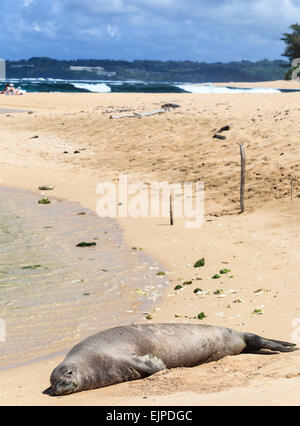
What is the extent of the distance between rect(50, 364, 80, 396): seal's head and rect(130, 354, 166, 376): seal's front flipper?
0.73 metres

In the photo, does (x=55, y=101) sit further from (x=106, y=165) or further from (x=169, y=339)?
(x=169, y=339)

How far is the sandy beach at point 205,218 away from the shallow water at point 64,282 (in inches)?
18.1

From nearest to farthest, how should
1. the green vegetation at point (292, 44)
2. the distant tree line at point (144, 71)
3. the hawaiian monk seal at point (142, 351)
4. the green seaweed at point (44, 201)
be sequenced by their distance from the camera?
the hawaiian monk seal at point (142, 351) < the green seaweed at point (44, 201) < the green vegetation at point (292, 44) < the distant tree line at point (144, 71)

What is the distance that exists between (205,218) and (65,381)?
10.4 m

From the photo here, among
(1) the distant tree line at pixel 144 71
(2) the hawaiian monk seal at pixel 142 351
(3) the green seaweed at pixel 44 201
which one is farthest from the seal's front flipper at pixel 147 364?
(1) the distant tree line at pixel 144 71

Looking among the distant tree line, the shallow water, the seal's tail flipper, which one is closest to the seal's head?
the shallow water

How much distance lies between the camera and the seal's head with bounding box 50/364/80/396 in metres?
7.21

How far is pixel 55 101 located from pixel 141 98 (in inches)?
270

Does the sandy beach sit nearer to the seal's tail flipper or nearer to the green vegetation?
the seal's tail flipper

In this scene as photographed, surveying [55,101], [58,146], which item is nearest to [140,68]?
[55,101]

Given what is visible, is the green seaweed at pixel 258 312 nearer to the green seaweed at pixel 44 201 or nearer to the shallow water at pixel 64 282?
the shallow water at pixel 64 282

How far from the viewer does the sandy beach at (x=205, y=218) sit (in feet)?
23.7

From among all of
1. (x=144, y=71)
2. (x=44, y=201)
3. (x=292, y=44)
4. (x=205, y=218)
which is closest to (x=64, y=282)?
(x=205, y=218)

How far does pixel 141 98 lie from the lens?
46.5 metres
